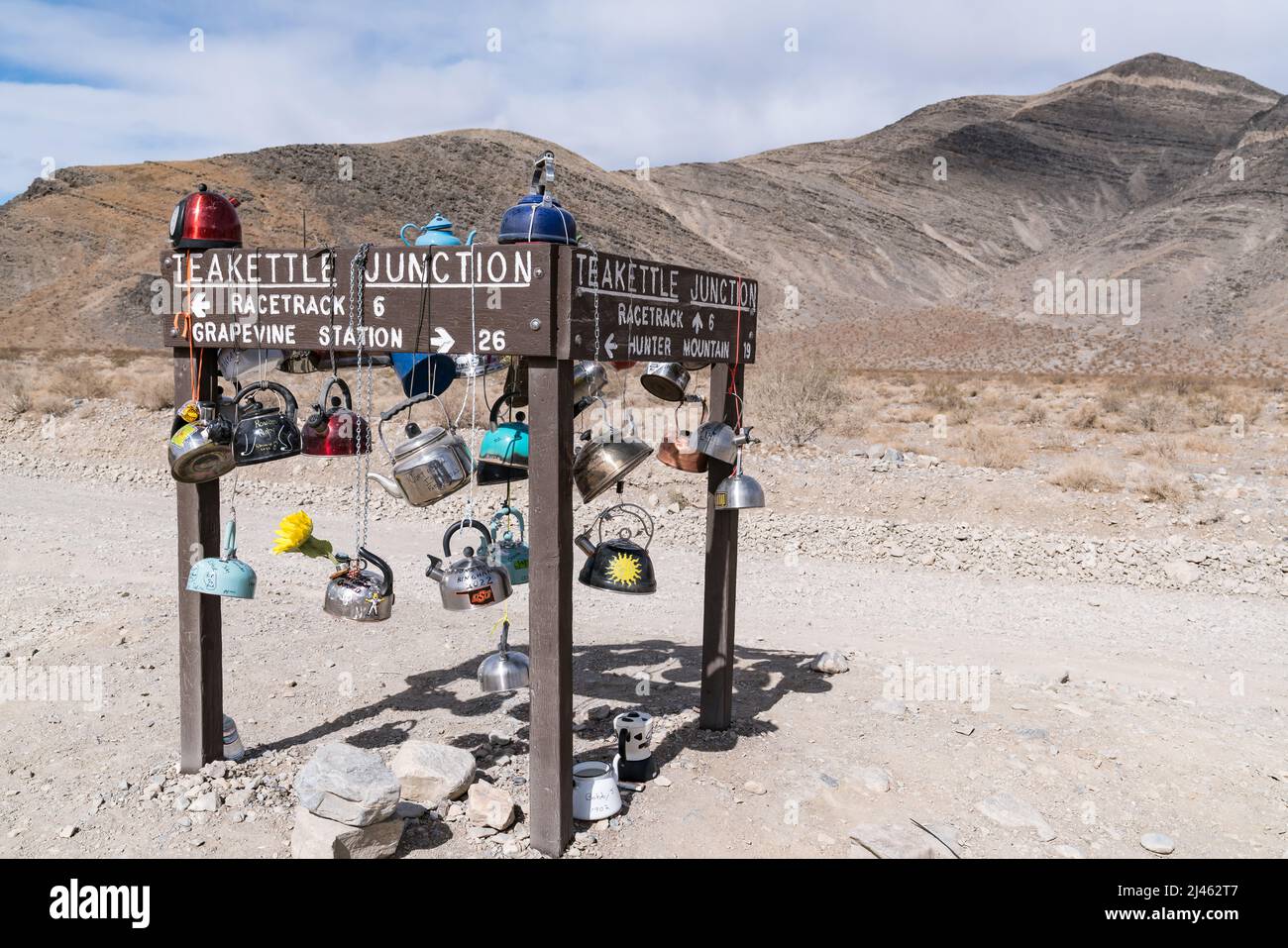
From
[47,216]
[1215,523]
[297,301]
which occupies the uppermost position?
[47,216]

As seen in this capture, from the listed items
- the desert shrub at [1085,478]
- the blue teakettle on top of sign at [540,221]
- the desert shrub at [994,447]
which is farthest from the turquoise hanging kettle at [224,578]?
the desert shrub at [994,447]

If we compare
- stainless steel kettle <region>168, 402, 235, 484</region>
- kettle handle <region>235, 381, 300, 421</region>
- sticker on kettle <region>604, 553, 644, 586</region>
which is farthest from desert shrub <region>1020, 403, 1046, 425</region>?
stainless steel kettle <region>168, 402, 235, 484</region>

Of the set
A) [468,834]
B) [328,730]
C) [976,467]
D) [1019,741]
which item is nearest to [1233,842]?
[1019,741]

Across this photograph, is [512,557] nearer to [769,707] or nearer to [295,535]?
[295,535]

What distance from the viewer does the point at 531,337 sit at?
3824mm

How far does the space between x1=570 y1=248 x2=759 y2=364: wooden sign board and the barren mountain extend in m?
33.3

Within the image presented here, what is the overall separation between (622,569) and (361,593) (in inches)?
45.5

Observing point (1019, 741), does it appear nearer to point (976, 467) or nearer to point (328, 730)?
point (328, 730)

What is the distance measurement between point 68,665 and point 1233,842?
626 centimetres

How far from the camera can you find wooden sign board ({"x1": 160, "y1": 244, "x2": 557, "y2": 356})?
3852 mm

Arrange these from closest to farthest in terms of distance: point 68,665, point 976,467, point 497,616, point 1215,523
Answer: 1. point 68,665
2. point 497,616
3. point 1215,523
4. point 976,467

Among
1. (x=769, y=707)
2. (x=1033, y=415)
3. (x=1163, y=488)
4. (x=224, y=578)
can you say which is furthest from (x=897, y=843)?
(x=1033, y=415)

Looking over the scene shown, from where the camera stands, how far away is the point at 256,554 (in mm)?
9867

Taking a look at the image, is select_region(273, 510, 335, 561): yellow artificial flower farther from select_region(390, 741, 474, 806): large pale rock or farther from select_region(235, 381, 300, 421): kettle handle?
select_region(390, 741, 474, 806): large pale rock
